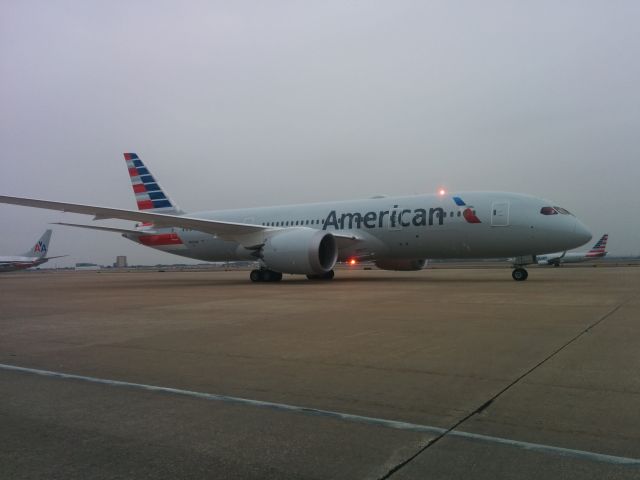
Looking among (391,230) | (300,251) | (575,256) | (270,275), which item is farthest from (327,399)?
(575,256)

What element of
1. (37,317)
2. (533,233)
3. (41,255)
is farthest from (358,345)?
(41,255)

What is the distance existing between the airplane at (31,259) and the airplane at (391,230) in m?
24.0

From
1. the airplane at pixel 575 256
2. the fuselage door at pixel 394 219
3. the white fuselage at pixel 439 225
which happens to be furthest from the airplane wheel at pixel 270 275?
the airplane at pixel 575 256

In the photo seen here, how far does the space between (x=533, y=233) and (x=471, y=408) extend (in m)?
14.0

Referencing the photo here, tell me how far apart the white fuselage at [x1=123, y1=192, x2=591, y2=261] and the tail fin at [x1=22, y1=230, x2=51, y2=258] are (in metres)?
28.4

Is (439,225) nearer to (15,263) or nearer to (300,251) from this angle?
(300,251)

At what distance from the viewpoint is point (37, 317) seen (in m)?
9.02

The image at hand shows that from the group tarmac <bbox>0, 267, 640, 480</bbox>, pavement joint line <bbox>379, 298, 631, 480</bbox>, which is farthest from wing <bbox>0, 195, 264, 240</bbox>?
pavement joint line <bbox>379, 298, 631, 480</bbox>

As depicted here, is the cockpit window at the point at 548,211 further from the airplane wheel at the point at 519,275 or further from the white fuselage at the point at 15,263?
the white fuselage at the point at 15,263

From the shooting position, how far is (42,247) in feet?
142

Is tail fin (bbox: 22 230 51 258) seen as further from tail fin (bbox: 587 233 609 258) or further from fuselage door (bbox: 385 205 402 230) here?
tail fin (bbox: 587 233 609 258)

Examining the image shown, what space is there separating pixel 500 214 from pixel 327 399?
1427 centimetres

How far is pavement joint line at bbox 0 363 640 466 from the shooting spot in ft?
8.77

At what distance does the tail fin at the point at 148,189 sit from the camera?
25125 millimetres
